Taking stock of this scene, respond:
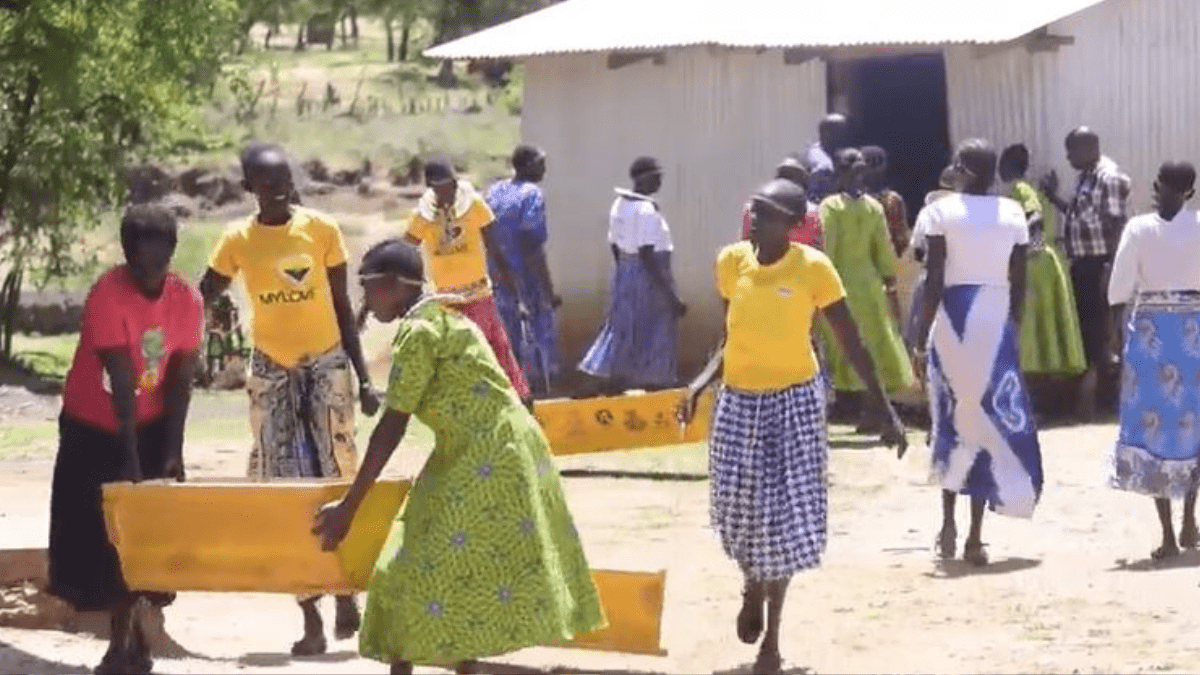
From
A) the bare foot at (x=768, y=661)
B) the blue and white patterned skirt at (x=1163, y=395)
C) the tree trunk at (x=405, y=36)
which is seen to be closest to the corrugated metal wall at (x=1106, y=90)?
the blue and white patterned skirt at (x=1163, y=395)

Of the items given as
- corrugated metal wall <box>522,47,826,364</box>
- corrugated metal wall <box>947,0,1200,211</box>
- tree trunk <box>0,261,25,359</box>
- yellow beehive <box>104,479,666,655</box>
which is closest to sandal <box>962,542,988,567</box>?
yellow beehive <box>104,479,666,655</box>

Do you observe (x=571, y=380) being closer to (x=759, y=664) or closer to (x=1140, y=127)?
(x=1140, y=127)

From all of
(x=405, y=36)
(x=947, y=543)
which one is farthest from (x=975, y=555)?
(x=405, y=36)

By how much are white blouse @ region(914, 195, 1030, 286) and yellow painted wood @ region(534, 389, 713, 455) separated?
10.8 ft

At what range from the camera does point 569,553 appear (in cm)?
718

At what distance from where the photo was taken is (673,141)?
60.7ft

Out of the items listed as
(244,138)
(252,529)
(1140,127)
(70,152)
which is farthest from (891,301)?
(244,138)

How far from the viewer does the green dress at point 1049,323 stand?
623 inches

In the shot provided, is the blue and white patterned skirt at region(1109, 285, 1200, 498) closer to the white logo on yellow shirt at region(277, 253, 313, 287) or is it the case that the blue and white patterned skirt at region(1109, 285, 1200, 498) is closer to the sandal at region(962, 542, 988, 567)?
the sandal at region(962, 542, 988, 567)

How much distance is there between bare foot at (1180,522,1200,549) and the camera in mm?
10672

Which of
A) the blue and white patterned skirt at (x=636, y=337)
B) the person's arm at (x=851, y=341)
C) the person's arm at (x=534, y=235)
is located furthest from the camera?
the blue and white patterned skirt at (x=636, y=337)

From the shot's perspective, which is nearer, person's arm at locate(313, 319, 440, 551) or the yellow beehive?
person's arm at locate(313, 319, 440, 551)

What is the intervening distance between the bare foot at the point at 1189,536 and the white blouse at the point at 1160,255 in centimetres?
98

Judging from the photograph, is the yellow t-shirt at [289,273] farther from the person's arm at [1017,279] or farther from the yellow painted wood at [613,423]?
the yellow painted wood at [613,423]
